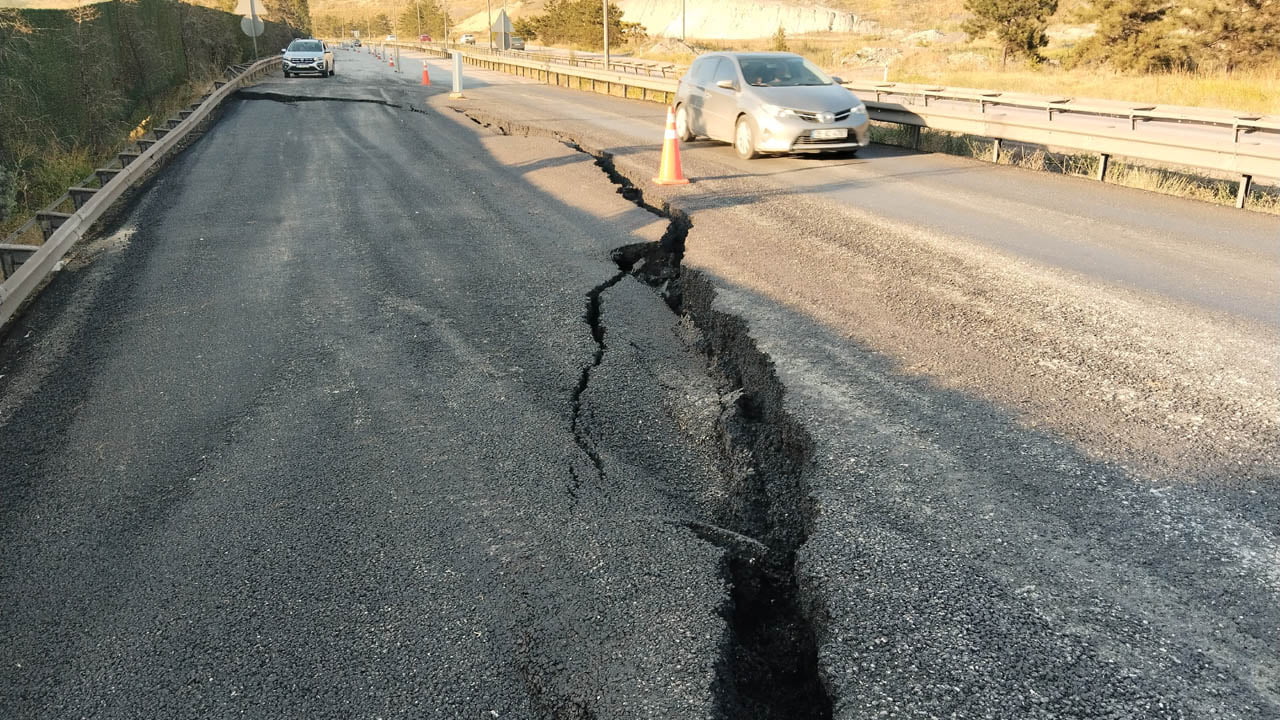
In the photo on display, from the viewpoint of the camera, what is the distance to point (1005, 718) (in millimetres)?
2268

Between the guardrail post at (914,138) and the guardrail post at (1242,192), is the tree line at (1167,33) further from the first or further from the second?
the guardrail post at (1242,192)

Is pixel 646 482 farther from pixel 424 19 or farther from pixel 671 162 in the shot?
pixel 424 19

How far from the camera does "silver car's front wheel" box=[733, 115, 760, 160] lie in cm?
1270

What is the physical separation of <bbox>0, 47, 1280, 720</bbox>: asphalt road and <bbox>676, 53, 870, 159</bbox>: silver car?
5.02 metres

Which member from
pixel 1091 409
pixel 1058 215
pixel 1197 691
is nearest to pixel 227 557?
pixel 1197 691

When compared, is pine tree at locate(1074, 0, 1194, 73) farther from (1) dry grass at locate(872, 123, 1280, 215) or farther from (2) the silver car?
(2) the silver car

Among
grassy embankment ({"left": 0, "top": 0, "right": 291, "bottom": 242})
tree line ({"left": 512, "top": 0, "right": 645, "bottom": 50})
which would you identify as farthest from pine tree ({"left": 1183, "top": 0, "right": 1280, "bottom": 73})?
tree line ({"left": 512, "top": 0, "right": 645, "bottom": 50})

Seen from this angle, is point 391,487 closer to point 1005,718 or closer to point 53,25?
point 1005,718

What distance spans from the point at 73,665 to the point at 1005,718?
263cm

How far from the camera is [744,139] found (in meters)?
12.9

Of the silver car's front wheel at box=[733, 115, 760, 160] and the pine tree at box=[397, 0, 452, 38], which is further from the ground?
the pine tree at box=[397, 0, 452, 38]

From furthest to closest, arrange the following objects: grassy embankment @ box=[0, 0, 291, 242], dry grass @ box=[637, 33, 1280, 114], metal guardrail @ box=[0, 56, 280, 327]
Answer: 1. dry grass @ box=[637, 33, 1280, 114]
2. grassy embankment @ box=[0, 0, 291, 242]
3. metal guardrail @ box=[0, 56, 280, 327]

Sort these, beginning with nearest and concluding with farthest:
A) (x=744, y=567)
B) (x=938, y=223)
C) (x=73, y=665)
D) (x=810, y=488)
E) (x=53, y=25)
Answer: (x=73, y=665)
(x=744, y=567)
(x=810, y=488)
(x=938, y=223)
(x=53, y=25)

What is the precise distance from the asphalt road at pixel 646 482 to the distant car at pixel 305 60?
29.3 m
